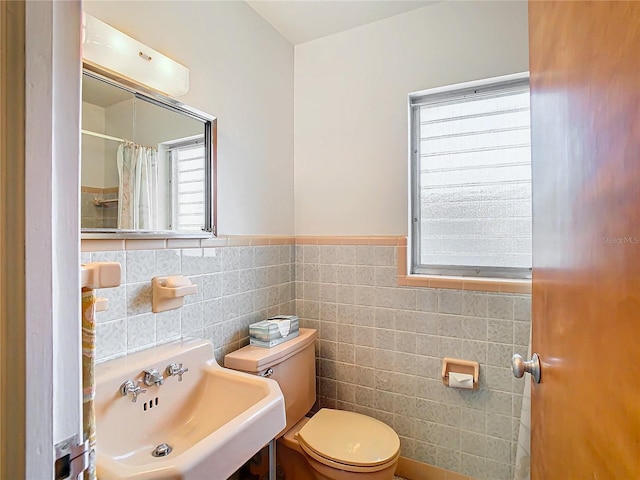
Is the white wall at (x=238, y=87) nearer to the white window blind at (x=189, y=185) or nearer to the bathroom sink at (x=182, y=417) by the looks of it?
the white window blind at (x=189, y=185)

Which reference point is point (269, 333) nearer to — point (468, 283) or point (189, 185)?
point (189, 185)

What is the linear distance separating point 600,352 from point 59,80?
771 mm

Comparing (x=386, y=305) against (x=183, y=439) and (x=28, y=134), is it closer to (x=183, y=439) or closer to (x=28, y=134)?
(x=183, y=439)

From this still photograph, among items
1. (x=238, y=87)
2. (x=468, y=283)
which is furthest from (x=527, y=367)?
(x=238, y=87)

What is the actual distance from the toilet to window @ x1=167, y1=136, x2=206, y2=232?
61cm

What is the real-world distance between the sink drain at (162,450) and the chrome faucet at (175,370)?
0.67ft

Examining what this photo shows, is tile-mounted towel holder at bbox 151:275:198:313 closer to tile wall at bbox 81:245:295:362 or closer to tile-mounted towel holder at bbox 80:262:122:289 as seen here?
tile wall at bbox 81:245:295:362

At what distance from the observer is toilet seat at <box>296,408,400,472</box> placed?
1.35 metres

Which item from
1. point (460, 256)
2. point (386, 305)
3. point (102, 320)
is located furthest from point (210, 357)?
point (460, 256)

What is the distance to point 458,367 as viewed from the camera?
170cm

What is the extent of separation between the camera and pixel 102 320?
1.10m

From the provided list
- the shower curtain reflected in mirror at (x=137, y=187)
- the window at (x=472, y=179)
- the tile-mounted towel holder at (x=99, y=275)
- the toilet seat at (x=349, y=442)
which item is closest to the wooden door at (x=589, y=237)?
the tile-mounted towel holder at (x=99, y=275)

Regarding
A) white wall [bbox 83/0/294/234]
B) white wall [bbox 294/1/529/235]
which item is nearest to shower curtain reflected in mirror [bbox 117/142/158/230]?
white wall [bbox 83/0/294/234]

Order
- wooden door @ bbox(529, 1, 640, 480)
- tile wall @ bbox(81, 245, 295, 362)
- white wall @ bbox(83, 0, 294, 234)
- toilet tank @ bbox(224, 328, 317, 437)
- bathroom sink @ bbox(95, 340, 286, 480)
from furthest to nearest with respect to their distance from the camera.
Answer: toilet tank @ bbox(224, 328, 317, 437) → white wall @ bbox(83, 0, 294, 234) → tile wall @ bbox(81, 245, 295, 362) → bathroom sink @ bbox(95, 340, 286, 480) → wooden door @ bbox(529, 1, 640, 480)
